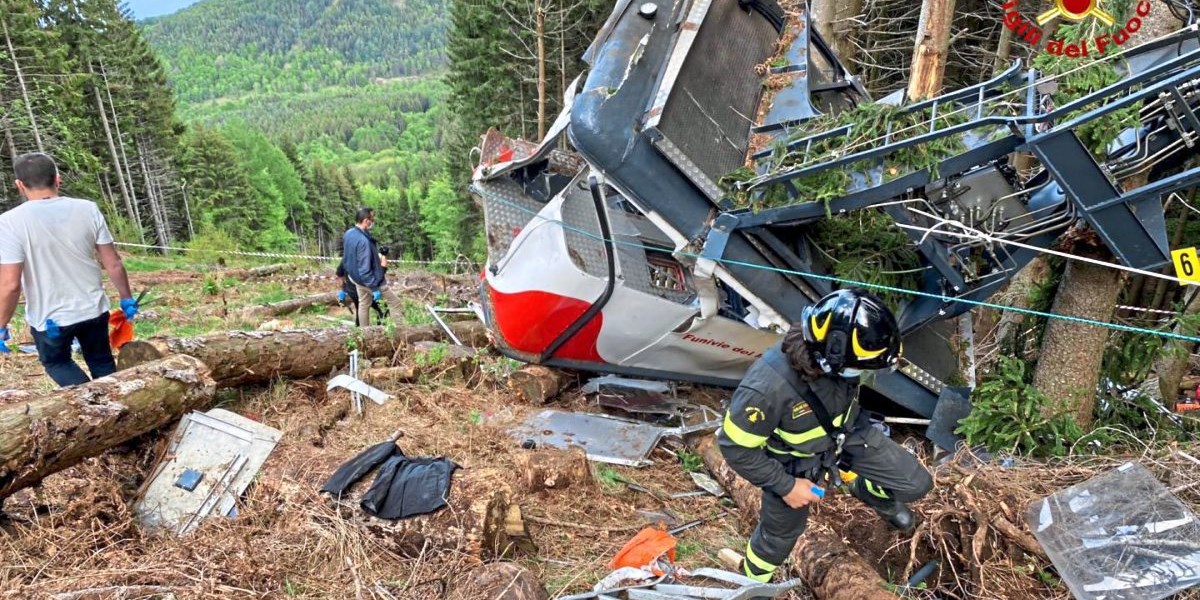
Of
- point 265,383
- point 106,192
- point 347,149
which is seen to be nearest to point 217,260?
point 265,383

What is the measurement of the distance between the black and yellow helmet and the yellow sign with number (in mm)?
1476

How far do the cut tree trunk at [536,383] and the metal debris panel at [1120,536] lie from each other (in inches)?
132

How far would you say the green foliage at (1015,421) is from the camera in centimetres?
335

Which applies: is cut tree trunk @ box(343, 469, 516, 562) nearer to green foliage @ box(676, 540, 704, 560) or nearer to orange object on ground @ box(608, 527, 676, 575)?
orange object on ground @ box(608, 527, 676, 575)

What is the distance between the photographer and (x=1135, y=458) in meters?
2.96

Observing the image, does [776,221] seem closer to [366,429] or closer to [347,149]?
[366,429]

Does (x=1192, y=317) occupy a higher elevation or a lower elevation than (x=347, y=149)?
higher

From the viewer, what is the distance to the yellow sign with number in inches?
108

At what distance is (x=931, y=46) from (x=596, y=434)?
3917 millimetres

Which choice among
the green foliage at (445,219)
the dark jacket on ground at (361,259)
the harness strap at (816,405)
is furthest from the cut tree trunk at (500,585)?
the green foliage at (445,219)

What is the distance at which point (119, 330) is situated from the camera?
170 inches

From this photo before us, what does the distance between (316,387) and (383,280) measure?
195cm

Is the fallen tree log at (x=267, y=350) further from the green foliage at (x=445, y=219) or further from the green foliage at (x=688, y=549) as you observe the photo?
the green foliage at (x=445, y=219)

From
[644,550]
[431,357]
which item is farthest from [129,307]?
[644,550]
